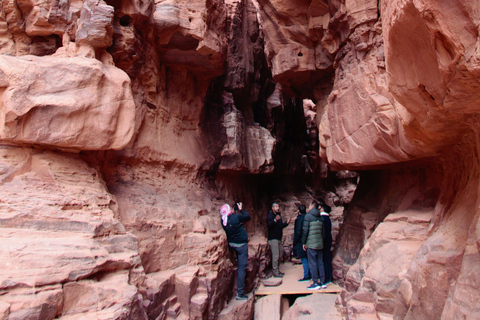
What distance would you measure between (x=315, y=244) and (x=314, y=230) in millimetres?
269

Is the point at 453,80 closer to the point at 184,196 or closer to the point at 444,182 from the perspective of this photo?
the point at 444,182

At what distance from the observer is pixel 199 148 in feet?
26.1

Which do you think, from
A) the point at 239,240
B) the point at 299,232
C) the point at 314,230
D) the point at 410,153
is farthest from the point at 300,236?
the point at 410,153

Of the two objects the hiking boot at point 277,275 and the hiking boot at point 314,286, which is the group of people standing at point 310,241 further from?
the hiking boot at point 277,275

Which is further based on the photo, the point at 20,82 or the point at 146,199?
the point at 146,199

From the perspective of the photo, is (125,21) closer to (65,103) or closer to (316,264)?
(65,103)

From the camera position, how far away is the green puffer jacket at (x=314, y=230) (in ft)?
22.6

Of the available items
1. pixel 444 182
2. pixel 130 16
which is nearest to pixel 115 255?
pixel 130 16

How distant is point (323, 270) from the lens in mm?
→ 7031

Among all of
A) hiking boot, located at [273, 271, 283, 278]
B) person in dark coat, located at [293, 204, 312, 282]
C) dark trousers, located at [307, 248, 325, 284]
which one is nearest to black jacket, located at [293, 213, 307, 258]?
person in dark coat, located at [293, 204, 312, 282]

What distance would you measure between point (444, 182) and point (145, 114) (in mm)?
4994

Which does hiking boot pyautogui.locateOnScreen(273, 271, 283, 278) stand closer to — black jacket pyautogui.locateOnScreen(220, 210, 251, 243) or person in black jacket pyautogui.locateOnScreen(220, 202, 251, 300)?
person in black jacket pyautogui.locateOnScreen(220, 202, 251, 300)

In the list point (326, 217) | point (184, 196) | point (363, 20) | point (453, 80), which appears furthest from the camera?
point (326, 217)

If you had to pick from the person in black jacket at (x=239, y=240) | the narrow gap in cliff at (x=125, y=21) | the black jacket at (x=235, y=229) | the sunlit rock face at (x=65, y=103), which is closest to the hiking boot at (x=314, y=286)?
the person in black jacket at (x=239, y=240)
